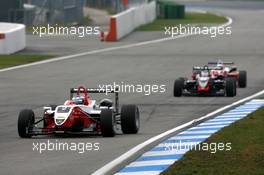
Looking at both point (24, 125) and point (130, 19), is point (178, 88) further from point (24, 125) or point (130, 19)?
point (130, 19)

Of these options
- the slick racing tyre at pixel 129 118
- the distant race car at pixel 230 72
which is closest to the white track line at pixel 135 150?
the slick racing tyre at pixel 129 118

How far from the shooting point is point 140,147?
1559cm

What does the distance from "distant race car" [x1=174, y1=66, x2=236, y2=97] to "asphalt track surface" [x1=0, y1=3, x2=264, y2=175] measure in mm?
346

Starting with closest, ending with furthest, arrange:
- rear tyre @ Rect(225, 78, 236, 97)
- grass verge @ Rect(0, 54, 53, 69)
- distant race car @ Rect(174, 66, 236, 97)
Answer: rear tyre @ Rect(225, 78, 236, 97), distant race car @ Rect(174, 66, 236, 97), grass verge @ Rect(0, 54, 53, 69)

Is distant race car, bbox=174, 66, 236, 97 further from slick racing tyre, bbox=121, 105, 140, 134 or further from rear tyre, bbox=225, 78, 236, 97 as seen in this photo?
slick racing tyre, bbox=121, 105, 140, 134

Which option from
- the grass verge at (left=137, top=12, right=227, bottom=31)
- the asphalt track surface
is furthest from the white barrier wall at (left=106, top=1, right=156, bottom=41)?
the asphalt track surface

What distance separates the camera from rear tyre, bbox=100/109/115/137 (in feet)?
57.5

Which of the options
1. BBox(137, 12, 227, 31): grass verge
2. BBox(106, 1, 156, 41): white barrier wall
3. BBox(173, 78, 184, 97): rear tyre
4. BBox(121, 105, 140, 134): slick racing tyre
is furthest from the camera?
BBox(137, 12, 227, 31): grass verge

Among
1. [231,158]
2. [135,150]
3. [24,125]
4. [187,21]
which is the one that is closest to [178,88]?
[24,125]

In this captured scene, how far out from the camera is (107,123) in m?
17.6

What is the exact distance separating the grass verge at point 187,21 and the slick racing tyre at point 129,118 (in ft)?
137

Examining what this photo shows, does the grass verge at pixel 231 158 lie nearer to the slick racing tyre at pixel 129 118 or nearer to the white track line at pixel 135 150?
the white track line at pixel 135 150

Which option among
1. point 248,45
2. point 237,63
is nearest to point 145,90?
point 237,63

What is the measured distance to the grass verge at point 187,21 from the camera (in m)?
61.7
